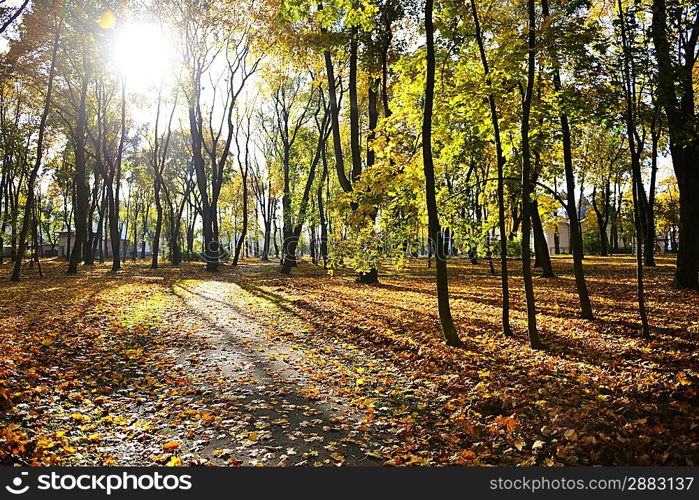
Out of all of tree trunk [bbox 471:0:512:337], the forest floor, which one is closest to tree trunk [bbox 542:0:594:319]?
the forest floor

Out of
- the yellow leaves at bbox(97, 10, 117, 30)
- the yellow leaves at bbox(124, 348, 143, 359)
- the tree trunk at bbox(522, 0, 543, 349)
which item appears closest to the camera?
the tree trunk at bbox(522, 0, 543, 349)

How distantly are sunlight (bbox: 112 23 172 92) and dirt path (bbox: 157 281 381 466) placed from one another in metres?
20.4

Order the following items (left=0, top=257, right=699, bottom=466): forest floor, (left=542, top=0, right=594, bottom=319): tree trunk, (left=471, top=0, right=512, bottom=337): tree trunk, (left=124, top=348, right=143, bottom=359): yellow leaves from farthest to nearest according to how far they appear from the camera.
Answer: (left=542, top=0, right=594, bottom=319): tree trunk, (left=471, top=0, right=512, bottom=337): tree trunk, (left=124, top=348, right=143, bottom=359): yellow leaves, (left=0, top=257, right=699, bottom=466): forest floor

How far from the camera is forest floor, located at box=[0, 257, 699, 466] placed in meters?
4.28

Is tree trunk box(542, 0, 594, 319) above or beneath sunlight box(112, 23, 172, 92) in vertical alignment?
beneath

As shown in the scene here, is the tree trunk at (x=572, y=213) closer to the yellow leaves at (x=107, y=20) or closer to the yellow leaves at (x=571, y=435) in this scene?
the yellow leaves at (x=571, y=435)

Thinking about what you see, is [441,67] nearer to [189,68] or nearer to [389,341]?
[389,341]

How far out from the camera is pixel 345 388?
252 inches

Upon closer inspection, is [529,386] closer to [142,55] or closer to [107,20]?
[107,20]

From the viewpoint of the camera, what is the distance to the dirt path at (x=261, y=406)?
4.29m

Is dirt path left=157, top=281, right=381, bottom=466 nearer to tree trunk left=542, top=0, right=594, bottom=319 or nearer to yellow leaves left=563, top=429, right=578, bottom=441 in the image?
yellow leaves left=563, top=429, right=578, bottom=441

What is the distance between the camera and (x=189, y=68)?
26141 millimetres

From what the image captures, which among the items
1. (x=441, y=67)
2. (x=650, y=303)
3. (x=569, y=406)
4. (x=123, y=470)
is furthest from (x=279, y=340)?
(x=650, y=303)

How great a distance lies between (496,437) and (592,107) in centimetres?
697
